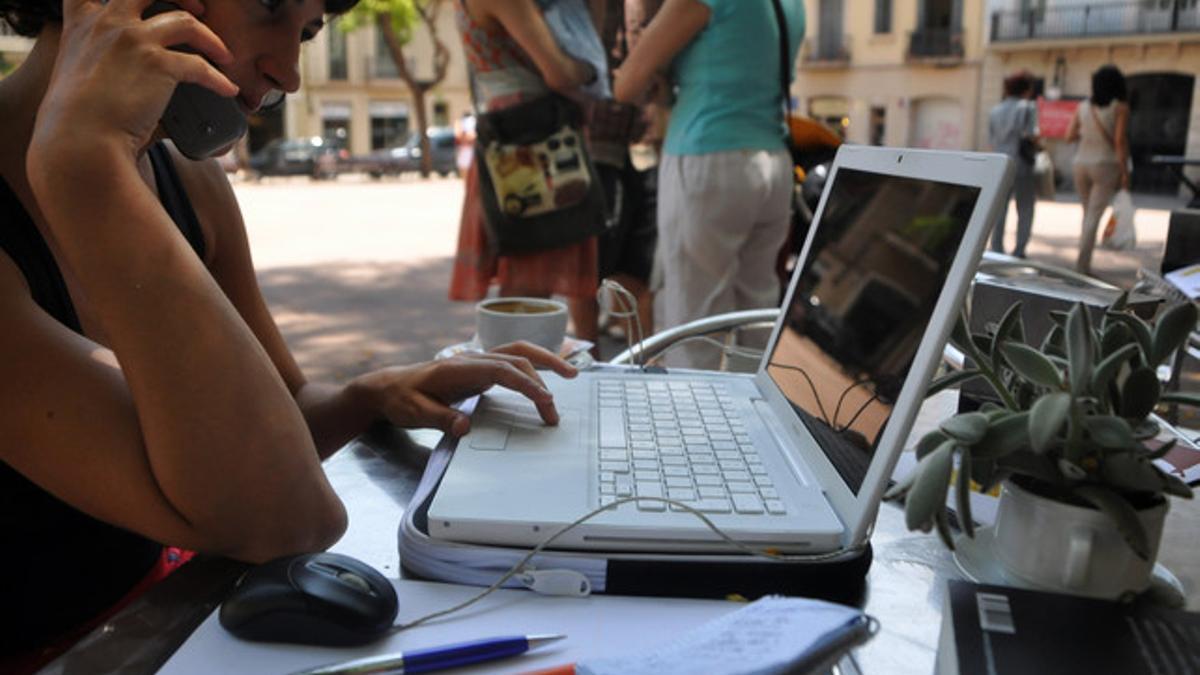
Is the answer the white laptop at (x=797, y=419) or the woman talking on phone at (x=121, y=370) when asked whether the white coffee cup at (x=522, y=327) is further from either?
the woman talking on phone at (x=121, y=370)

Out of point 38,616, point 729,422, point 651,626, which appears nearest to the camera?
point 651,626

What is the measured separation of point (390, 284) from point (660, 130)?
4631 millimetres

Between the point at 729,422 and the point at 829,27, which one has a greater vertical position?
the point at 829,27

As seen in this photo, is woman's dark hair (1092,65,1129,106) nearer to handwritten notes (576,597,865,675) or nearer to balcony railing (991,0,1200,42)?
handwritten notes (576,597,865,675)

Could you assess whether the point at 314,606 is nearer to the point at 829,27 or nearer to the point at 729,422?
the point at 729,422

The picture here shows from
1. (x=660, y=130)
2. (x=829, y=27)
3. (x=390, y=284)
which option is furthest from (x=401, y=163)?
(x=660, y=130)

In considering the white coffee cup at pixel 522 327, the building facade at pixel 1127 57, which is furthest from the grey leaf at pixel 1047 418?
the building facade at pixel 1127 57

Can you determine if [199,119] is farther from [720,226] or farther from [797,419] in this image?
[720,226]

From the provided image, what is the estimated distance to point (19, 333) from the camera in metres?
0.96

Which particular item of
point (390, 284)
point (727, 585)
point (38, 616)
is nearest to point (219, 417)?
point (38, 616)

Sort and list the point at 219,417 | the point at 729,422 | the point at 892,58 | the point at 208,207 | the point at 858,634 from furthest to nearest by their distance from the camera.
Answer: the point at 892,58 < the point at 208,207 < the point at 729,422 < the point at 219,417 < the point at 858,634

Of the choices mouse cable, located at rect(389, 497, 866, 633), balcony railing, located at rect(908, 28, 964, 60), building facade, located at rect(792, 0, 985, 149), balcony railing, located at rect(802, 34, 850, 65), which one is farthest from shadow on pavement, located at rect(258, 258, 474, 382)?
balcony railing, located at rect(802, 34, 850, 65)

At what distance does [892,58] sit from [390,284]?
22.4m

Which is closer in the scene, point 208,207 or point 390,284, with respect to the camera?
point 208,207
